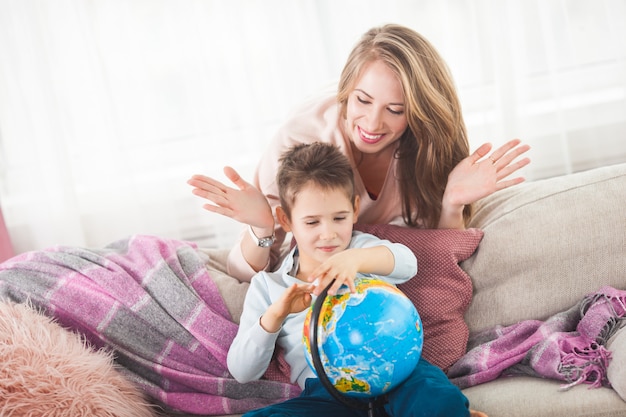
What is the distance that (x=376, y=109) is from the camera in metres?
2.40

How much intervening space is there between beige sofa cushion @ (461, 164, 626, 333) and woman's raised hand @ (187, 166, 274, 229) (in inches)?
28.7

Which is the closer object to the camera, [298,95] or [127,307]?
[127,307]

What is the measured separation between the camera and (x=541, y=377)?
2.16 metres

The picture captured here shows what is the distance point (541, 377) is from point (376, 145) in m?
0.93

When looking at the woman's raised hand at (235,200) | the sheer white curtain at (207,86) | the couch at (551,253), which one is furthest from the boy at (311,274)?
the sheer white curtain at (207,86)

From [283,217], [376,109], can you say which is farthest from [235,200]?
[376,109]

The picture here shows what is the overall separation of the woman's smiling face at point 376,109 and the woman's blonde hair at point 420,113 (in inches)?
1.1

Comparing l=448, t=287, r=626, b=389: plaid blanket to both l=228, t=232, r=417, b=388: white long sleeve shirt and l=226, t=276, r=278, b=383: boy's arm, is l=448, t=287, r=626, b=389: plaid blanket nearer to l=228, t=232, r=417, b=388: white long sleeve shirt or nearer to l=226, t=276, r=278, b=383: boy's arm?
l=228, t=232, r=417, b=388: white long sleeve shirt

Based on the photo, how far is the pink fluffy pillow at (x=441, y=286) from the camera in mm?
2311

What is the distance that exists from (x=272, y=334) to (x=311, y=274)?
216 millimetres

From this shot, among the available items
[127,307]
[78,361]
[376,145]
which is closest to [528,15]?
[376,145]

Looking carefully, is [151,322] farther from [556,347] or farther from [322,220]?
[556,347]

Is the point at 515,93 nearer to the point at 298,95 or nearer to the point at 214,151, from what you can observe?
the point at 298,95

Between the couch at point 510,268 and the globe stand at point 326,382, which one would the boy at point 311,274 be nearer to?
the globe stand at point 326,382
